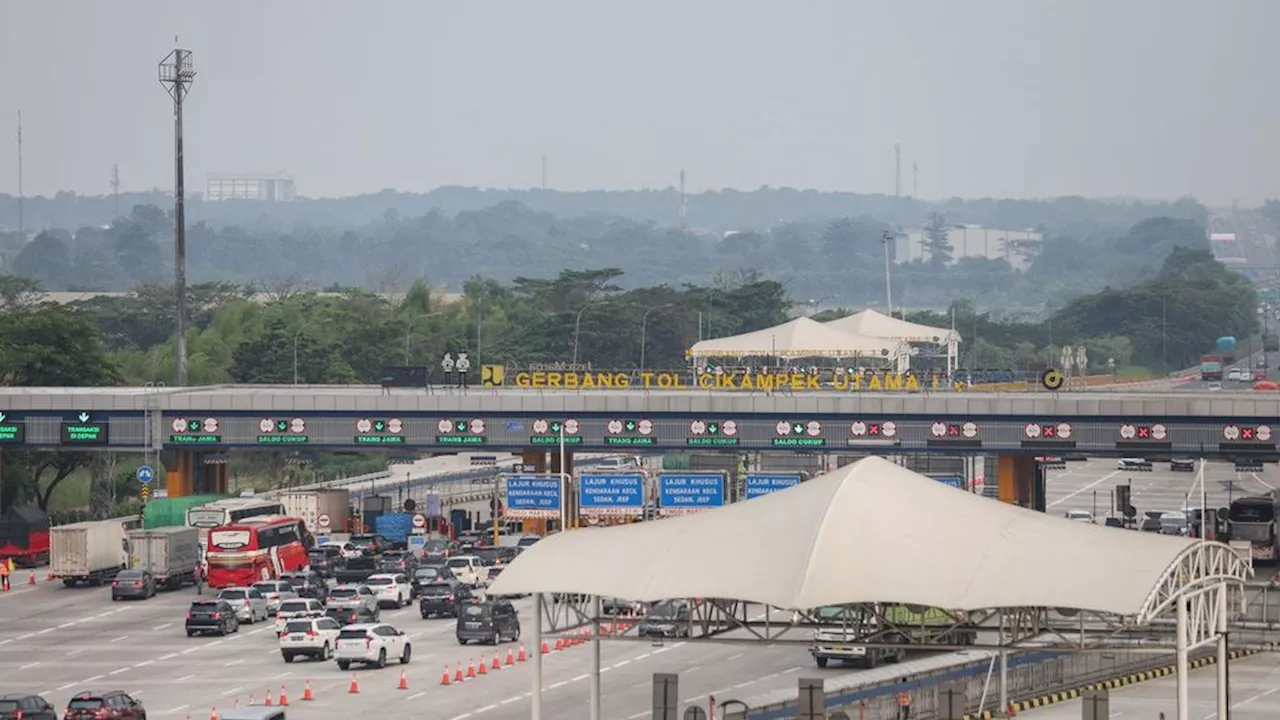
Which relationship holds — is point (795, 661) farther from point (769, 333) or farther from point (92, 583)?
point (769, 333)

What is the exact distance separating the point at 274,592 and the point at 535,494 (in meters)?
15.1

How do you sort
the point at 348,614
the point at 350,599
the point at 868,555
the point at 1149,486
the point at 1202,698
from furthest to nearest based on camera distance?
the point at 1149,486 → the point at 350,599 → the point at 348,614 → the point at 1202,698 → the point at 868,555

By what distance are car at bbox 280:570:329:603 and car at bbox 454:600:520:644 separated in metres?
8.08

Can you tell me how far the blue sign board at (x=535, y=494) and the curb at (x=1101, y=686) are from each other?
28.8 meters

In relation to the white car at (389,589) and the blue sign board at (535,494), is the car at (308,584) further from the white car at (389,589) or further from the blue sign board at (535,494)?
the blue sign board at (535,494)

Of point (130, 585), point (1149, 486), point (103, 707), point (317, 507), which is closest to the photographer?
point (103, 707)

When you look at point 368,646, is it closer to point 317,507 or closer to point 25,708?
point 25,708

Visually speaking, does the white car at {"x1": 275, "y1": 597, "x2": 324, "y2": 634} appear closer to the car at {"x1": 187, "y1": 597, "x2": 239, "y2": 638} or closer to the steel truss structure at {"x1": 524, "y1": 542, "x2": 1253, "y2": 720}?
the car at {"x1": 187, "y1": 597, "x2": 239, "y2": 638}

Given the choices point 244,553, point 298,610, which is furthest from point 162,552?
point 298,610

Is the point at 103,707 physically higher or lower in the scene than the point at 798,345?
lower

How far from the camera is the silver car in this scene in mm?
80062

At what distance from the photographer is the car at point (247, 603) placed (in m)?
81.6

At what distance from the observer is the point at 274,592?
3290 inches

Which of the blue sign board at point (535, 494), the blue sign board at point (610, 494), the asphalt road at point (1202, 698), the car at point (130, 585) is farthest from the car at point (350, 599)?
the asphalt road at point (1202, 698)
